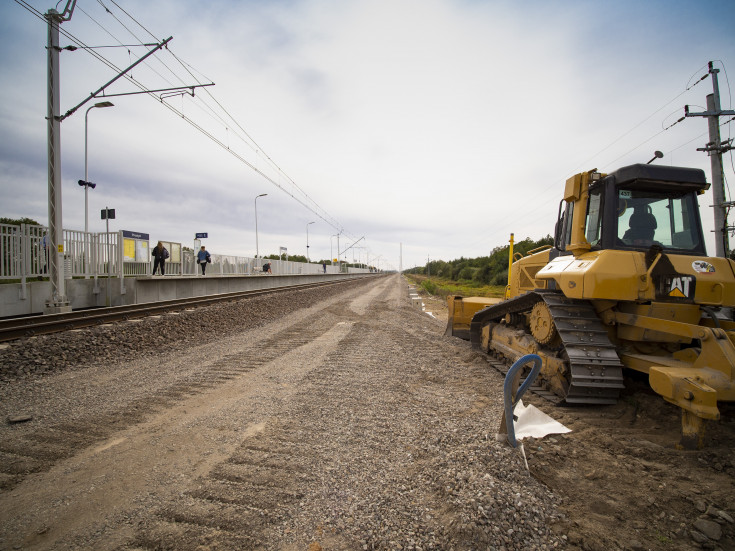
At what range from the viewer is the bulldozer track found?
406 cm

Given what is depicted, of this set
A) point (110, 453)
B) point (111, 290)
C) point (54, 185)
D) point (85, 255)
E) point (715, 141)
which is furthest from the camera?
point (715, 141)

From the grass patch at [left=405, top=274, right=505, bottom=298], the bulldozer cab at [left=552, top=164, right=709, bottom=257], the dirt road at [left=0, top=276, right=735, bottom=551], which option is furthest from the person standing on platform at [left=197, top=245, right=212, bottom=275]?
the bulldozer cab at [left=552, top=164, right=709, bottom=257]

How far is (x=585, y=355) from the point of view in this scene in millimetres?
4133

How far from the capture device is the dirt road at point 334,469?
87.1 inches

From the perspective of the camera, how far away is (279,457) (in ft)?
10.2

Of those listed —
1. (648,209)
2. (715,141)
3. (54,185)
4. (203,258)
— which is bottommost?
(648,209)

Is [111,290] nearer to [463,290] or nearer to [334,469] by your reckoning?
[334,469]

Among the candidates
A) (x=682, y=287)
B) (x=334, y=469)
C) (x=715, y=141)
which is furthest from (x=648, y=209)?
(x=715, y=141)

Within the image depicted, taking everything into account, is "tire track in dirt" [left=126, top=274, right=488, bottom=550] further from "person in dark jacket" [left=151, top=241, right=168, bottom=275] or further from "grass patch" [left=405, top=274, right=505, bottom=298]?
"grass patch" [left=405, top=274, right=505, bottom=298]

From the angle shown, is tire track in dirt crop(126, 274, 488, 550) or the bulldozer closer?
tire track in dirt crop(126, 274, 488, 550)

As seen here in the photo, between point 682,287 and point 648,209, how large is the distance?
1330 millimetres

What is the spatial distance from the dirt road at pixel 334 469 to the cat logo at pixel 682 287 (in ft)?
4.33

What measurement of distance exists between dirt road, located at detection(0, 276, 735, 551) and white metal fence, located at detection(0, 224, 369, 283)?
22.2ft

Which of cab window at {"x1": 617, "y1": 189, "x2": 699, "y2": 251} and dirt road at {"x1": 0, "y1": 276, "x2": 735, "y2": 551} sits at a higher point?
cab window at {"x1": 617, "y1": 189, "x2": 699, "y2": 251}
